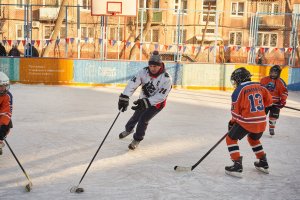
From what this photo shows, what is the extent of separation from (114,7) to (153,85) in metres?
9.54

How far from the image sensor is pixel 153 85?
5520 mm

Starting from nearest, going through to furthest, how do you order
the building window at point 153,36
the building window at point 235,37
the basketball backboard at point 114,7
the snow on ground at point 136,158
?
the snow on ground at point 136,158, the basketball backboard at point 114,7, the building window at point 153,36, the building window at point 235,37

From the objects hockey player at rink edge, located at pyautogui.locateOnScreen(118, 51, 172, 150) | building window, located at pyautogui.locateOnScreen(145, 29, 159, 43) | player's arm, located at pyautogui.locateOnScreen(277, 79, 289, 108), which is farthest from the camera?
building window, located at pyautogui.locateOnScreen(145, 29, 159, 43)

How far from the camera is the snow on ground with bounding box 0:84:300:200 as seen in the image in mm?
3924

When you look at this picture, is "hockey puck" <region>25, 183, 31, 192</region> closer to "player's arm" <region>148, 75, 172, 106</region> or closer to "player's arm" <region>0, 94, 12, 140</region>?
"player's arm" <region>0, 94, 12, 140</region>

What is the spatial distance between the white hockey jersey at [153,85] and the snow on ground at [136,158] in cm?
78

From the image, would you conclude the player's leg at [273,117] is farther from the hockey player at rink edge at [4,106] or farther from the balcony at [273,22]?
the balcony at [273,22]

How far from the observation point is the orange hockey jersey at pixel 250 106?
14.2 feet

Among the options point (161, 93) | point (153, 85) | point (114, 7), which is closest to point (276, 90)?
point (161, 93)

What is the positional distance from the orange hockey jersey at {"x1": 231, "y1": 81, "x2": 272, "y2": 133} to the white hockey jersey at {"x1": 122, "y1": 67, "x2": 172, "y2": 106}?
135cm

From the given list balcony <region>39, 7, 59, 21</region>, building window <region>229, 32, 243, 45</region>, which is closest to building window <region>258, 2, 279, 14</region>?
building window <region>229, 32, 243, 45</region>

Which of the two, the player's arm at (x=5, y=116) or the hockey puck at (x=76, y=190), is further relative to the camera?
the player's arm at (x=5, y=116)

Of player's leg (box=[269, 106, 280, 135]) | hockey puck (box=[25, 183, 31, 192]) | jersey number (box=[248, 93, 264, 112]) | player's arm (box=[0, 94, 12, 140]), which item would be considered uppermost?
jersey number (box=[248, 93, 264, 112])

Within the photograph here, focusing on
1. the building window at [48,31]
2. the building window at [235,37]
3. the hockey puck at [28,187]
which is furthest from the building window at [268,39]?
the hockey puck at [28,187]
